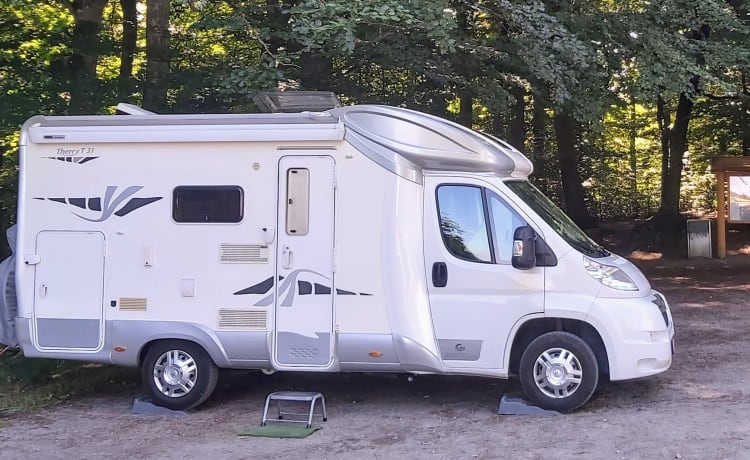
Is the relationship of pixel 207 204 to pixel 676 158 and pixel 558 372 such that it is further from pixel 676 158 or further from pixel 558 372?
pixel 676 158

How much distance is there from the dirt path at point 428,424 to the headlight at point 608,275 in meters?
1.08

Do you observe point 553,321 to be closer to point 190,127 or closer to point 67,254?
point 190,127

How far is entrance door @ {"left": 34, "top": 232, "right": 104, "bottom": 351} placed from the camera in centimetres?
785

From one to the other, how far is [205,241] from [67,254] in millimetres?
1318

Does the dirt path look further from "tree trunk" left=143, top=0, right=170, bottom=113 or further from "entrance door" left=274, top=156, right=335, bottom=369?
"tree trunk" left=143, top=0, right=170, bottom=113

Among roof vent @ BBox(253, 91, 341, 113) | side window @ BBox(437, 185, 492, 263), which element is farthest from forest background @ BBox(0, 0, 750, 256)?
side window @ BBox(437, 185, 492, 263)

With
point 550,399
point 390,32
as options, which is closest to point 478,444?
point 550,399

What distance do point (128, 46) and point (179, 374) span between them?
7254 mm

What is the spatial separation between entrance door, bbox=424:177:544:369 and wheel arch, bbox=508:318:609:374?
20cm

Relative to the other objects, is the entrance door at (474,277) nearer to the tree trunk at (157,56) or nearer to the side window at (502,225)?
the side window at (502,225)

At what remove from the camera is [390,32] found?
1112cm

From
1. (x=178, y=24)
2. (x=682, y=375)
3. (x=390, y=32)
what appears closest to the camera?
(x=682, y=375)

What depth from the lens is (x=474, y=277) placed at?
739cm

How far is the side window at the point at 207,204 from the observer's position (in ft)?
25.3
